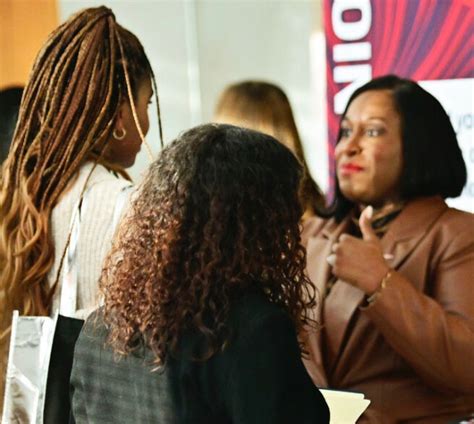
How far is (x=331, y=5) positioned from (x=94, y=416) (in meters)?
2.36

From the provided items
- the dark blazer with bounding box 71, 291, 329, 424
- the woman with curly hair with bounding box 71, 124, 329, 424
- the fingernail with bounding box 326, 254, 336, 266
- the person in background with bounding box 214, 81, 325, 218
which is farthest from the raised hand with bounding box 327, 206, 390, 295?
the person in background with bounding box 214, 81, 325, 218

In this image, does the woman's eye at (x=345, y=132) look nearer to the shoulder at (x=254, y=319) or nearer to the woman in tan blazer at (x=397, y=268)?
the woman in tan blazer at (x=397, y=268)

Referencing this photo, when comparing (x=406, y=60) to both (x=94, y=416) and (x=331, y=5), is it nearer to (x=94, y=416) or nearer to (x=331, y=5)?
(x=331, y=5)

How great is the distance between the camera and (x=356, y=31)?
3.82m

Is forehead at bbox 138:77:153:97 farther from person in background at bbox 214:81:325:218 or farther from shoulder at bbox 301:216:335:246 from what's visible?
person in background at bbox 214:81:325:218

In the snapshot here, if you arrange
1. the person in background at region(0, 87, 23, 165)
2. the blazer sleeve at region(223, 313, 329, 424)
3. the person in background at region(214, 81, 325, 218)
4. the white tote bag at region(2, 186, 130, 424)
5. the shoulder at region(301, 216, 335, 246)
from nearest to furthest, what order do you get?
the blazer sleeve at region(223, 313, 329, 424), the white tote bag at region(2, 186, 130, 424), the shoulder at region(301, 216, 335, 246), the person in background at region(0, 87, 23, 165), the person in background at region(214, 81, 325, 218)

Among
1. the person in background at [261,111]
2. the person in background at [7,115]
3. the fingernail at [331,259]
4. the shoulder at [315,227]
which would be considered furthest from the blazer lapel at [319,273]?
the person in background at [7,115]

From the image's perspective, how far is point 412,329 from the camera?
250 centimetres

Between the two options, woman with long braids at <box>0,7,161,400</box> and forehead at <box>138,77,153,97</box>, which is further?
forehead at <box>138,77,153,97</box>

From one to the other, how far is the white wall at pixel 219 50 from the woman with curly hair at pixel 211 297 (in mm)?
3138

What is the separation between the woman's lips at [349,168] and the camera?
2742mm

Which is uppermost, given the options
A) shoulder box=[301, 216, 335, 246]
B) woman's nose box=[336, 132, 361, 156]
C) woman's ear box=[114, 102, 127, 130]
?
woman's ear box=[114, 102, 127, 130]

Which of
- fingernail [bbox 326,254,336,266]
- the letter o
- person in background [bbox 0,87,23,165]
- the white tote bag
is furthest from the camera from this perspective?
the letter o

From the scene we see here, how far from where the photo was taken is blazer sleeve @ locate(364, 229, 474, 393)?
2498mm
